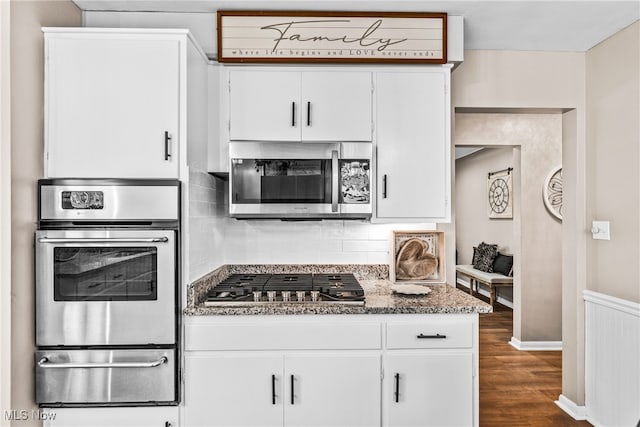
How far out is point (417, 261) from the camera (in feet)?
8.94

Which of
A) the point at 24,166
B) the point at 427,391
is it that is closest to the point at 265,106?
the point at 24,166

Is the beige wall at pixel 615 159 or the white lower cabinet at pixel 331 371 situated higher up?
the beige wall at pixel 615 159

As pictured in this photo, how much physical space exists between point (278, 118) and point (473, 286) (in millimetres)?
5477

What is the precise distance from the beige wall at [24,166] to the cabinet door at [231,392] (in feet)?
2.29

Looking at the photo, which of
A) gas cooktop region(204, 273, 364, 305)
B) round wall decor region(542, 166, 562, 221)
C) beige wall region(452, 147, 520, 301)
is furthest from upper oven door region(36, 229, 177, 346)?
beige wall region(452, 147, 520, 301)

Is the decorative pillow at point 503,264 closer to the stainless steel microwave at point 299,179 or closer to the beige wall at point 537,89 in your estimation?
the beige wall at point 537,89

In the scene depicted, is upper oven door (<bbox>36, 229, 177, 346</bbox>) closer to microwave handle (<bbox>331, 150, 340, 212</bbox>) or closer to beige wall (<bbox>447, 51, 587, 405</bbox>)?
microwave handle (<bbox>331, 150, 340, 212</bbox>)

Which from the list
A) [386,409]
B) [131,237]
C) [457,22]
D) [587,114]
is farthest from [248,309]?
[587,114]

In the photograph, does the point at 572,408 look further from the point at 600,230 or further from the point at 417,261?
the point at 417,261

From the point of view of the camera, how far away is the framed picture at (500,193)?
5.91m

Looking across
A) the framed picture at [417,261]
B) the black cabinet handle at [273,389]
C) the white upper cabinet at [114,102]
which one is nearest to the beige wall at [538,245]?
the framed picture at [417,261]

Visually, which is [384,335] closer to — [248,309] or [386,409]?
[386,409]

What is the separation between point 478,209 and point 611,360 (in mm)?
4693
